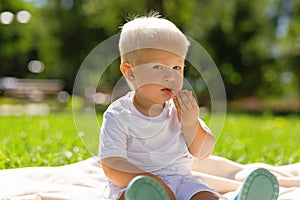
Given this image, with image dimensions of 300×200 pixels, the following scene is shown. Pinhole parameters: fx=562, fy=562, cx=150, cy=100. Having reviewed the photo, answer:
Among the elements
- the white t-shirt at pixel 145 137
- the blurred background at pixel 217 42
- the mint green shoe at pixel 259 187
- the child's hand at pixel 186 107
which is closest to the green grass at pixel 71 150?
the white t-shirt at pixel 145 137

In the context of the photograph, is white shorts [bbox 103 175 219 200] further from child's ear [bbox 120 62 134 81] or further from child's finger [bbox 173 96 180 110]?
child's ear [bbox 120 62 134 81]

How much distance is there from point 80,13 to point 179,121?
2080 cm

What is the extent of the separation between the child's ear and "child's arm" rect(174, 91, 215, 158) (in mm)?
195

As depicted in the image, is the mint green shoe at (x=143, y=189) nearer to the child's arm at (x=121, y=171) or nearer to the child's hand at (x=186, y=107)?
the child's arm at (x=121, y=171)

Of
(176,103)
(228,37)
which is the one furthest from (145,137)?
(228,37)

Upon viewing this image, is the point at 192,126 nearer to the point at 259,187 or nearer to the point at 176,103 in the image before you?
the point at 176,103

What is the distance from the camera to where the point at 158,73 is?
213cm

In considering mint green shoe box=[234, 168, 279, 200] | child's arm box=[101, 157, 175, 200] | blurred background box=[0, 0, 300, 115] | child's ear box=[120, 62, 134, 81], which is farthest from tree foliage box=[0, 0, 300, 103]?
mint green shoe box=[234, 168, 279, 200]

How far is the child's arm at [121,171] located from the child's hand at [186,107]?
0.27m

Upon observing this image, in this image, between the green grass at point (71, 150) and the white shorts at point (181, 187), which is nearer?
the white shorts at point (181, 187)

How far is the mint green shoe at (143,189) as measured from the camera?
176 centimetres

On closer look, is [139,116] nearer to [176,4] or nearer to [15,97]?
[176,4]

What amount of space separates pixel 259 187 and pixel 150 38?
69 centimetres

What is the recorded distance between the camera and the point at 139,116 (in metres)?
2.21
